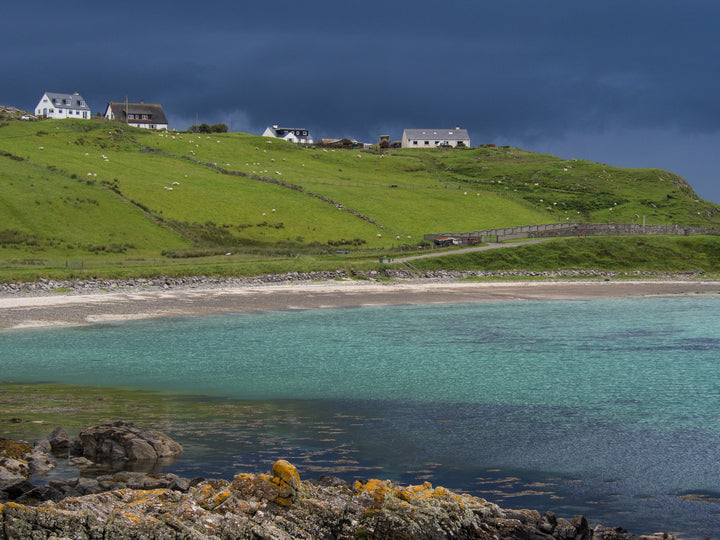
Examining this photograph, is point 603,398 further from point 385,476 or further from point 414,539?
point 414,539

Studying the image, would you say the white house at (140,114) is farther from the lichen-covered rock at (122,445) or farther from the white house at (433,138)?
the lichen-covered rock at (122,445)

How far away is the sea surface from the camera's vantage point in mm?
16250

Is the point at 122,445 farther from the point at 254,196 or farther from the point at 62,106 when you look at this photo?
the point at 62,106

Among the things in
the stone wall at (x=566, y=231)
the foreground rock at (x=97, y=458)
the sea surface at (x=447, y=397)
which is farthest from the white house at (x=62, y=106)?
the foreground rock at (x=97, y=458)

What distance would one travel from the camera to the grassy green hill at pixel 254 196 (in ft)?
235

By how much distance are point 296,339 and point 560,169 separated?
116m

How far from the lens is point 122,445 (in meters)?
17.5

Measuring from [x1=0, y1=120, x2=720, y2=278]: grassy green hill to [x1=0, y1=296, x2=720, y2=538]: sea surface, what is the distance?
30.2m

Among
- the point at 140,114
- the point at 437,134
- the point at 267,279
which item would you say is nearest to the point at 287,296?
the point at 267,279

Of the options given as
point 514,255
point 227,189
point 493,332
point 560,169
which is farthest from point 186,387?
point 560,169

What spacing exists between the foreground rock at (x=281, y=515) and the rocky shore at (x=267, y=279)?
41.3 metres

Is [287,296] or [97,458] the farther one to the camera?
[287,296]

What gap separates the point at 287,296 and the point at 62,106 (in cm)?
15296

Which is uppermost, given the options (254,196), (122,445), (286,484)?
(254,196)
